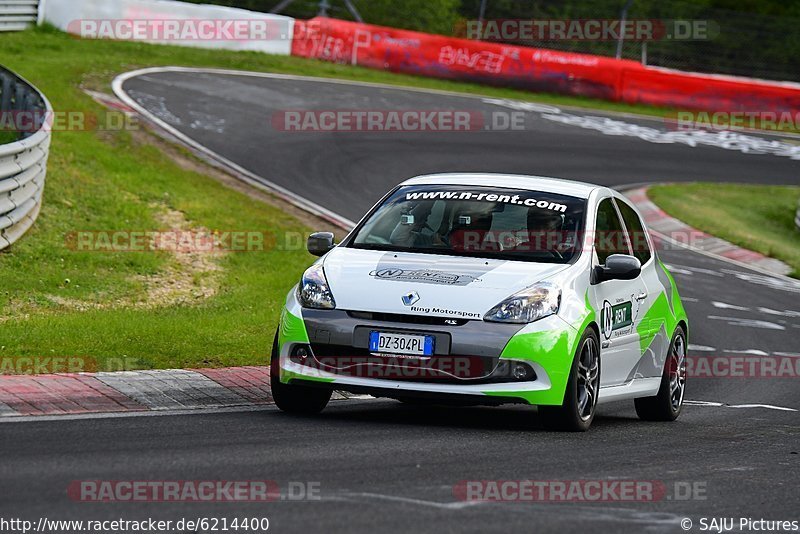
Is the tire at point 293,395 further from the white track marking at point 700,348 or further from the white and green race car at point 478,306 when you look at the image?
the white track marking at point 700,348

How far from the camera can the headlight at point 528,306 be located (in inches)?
321

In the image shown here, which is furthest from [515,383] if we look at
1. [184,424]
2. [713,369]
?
[713,369]

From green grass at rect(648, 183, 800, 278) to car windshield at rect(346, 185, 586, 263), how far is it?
11715 millimetres

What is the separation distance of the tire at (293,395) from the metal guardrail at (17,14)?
22.6m

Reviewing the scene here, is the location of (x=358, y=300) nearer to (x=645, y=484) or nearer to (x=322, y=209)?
(x=645, y=484)

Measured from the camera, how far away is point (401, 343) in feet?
26.6

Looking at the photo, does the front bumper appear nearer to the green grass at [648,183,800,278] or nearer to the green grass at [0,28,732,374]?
the green grass at [0,28,732,374]

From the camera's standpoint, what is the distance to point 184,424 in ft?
25.7

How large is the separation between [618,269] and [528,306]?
3.02 feet

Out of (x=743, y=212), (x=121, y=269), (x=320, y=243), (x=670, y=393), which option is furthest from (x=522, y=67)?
(x=320, y=243)

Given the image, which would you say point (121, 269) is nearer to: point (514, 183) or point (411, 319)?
point (514, 183)

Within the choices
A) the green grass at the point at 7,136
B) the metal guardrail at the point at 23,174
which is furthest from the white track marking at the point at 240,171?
the green grass at the point at 7,136

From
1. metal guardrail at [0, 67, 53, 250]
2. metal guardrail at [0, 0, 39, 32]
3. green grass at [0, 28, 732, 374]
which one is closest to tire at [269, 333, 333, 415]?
green grass at [0, 28, 732, 374]

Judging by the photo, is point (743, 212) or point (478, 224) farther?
point (743, 212)
